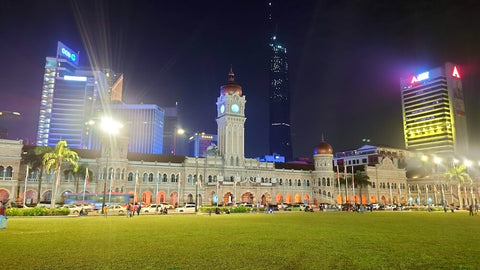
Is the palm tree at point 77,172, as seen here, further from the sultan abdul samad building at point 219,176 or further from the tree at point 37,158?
the tree at point 37,158

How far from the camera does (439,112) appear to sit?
184250 millimetres

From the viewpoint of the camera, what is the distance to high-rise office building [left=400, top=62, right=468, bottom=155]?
182625 millimetres

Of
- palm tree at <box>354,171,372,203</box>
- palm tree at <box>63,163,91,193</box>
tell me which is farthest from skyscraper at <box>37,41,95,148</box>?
palm tree at <box>354,171,372,203</box>

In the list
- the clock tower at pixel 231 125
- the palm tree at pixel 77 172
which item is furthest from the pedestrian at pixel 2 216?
the clock tower at pixel 231 125

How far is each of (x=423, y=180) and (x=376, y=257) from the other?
378ft

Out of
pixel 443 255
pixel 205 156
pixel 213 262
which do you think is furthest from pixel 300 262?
pixel 205 156

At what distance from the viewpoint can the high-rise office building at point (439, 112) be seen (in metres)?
183

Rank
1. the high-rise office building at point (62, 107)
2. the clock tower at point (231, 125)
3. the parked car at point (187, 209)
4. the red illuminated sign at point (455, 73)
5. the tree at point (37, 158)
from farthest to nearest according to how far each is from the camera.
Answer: the red illuminated sign at point (455, 73), the high-rise office building at point (62, 107), the clock tower at point (231, 125), the tree at point (37, 158), the parked car at point (187, 209)

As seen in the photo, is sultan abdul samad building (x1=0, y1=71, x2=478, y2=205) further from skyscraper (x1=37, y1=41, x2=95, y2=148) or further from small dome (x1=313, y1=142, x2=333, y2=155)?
skyscraper (x1=37, y1=41, x2=95, y2=148)

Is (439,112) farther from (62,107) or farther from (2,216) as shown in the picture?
(2,216)

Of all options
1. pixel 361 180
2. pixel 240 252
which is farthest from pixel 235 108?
pixel 240 252

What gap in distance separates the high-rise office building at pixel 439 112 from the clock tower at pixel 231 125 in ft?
431

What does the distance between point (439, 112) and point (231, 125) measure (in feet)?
455

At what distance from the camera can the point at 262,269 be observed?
11453 millimetres
